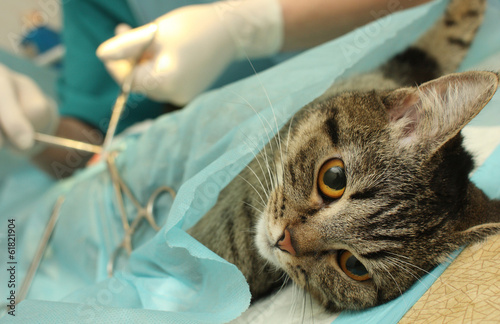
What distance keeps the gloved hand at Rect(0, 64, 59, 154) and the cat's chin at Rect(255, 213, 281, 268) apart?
0.81m

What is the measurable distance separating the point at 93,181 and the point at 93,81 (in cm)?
56

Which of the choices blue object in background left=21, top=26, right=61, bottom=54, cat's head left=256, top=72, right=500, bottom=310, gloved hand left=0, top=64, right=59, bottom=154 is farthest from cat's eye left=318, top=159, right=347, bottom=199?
blue object in background left=21, top=26, right=61, bottom=54

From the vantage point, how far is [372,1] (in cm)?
91

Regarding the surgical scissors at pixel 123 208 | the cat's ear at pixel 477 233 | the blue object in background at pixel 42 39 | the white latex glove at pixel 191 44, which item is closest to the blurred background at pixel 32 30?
the blue object in background at pixel 42 39

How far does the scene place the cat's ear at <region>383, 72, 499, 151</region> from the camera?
54 cm

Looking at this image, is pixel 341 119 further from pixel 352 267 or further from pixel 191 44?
pixel 191 44

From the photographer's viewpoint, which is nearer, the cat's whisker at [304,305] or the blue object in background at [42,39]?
the cat's whisker at [304,305]

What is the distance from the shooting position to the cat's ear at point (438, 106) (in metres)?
0.54

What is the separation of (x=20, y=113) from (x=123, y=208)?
480 mm

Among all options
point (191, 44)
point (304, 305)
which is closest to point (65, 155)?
point (191, 44)

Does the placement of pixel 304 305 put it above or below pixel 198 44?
below

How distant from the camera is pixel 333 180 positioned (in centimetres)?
63

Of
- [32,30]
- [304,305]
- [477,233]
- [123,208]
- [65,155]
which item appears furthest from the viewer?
[32,30]

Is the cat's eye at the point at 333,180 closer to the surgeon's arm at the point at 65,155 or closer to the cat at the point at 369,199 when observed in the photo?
the cat at the point at 369,199
